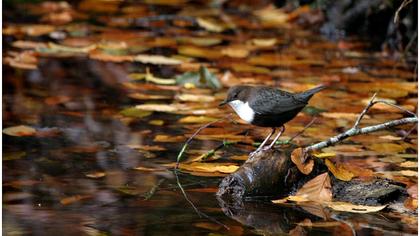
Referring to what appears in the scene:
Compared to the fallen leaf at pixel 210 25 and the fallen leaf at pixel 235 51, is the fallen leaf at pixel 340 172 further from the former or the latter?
the fallen leaf at pixel 210 25

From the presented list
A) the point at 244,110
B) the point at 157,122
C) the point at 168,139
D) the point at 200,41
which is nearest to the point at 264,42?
the point at 200,41

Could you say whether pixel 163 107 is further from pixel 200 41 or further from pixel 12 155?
pixel 200 41

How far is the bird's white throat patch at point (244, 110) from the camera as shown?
445 cm

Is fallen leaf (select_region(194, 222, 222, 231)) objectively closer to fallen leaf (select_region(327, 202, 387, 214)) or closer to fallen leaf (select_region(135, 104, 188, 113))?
fallen leaf (select_region(327, 202, 387, 214))

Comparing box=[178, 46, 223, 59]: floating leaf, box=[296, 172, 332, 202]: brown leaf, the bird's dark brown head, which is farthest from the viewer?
box=[178, 46, 223, 59]: floating leaf

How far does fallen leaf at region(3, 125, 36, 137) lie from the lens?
5.45 meters

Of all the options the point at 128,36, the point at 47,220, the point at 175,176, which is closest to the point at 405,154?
the point at 175,176

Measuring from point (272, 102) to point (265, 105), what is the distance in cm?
6

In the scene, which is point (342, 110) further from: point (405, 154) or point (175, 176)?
point (175, 176)

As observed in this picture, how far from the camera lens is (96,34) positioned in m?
8.61

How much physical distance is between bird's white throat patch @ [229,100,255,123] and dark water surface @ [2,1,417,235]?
1.16 feet

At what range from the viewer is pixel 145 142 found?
533 centimetres

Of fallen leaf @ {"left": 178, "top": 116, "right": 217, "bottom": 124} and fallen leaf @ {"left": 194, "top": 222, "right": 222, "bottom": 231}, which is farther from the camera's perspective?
fallen leaf @ {"left": 178, "top": 116, "right": 217, "bottom": 124}

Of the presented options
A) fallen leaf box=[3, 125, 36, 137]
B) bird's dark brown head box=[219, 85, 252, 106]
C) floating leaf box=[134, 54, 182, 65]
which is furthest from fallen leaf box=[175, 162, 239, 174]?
floating leaf box=[134, 54, 182, 65]
